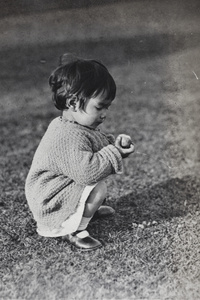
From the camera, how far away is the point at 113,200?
106 inches

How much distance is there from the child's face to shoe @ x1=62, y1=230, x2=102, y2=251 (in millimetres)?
645

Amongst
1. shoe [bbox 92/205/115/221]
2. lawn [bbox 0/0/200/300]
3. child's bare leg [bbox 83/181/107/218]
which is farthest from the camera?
shoe [bbox 92/205/115/221]

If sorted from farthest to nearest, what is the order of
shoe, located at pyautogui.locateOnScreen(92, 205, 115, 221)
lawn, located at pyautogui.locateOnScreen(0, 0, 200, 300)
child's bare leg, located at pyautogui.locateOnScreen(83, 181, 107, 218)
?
1. shoe, located at pyautogui.locateOnScreen(92, 205, 115, 221)
2. child's bare leg, located at pyautogui.locateOnScreen(83, 181, 107, 218)
3. lawn, located at pyautogui.locateOnScreen(0, 0, 200, 300)

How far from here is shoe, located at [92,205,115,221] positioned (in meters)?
2.49

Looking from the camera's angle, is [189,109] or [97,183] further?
[189,109]

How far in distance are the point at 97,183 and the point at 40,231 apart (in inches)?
18.5

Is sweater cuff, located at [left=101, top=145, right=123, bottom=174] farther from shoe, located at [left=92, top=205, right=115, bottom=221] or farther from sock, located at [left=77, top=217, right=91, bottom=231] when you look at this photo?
shoe, located at [left=92, top=205, right=115, bottom=221]

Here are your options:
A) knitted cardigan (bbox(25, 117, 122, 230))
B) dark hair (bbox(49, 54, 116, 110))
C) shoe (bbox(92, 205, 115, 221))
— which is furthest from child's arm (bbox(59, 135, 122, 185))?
shoe (bbox(92, 205, 115, 221))

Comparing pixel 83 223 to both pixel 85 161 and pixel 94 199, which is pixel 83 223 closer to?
pixel 94 199

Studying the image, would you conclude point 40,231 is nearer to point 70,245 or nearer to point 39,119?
point 70,245

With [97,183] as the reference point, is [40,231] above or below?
below

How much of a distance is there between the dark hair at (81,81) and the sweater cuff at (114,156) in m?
0.27

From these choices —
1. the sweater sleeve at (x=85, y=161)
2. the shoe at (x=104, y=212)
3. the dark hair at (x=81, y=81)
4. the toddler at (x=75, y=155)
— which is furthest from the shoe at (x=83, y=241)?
the dark hair at (x=81, y=81)

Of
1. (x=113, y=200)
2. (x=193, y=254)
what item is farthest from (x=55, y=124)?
(x=193, y=254)
